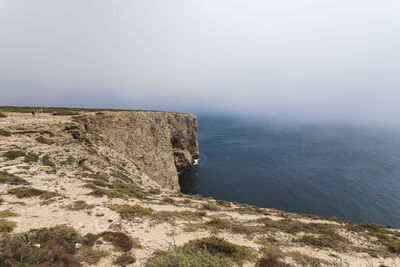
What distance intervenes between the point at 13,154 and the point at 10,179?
5.41 metres

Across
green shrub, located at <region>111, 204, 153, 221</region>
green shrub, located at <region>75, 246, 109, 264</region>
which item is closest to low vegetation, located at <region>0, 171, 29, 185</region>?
green shrub, located at <region>111, 204, 153, 221</region>

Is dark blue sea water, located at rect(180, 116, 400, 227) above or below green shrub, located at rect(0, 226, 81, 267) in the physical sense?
below

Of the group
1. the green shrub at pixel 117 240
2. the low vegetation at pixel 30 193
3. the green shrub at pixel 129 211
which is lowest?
the green shrub at pixel 129 211

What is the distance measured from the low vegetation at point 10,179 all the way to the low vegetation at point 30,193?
1.27 meters

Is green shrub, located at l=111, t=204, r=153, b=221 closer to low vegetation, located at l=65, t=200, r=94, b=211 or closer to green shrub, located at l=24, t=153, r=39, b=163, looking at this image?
low vegetation, located at l=65, t=200, r=94, b=211

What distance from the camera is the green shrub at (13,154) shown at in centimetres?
1582

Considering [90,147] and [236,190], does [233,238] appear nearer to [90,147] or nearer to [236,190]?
[90,147]

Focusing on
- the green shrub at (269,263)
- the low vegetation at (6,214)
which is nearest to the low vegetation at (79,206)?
the low vegetation at (6,214)

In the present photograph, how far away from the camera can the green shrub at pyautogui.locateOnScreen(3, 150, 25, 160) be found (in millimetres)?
15819

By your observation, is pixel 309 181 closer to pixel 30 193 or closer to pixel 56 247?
pixel 56 247

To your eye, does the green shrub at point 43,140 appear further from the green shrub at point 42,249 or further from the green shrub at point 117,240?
the green shrub at point 117,240

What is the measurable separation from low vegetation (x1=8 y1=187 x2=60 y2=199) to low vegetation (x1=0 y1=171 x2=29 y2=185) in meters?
1.27

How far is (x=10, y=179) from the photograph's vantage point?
12750 mm

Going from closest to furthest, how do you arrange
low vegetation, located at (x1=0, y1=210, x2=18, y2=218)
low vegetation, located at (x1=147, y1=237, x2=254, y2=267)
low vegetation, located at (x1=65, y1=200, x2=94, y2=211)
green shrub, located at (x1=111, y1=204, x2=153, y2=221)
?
1. low vegetation, located at (x1=147, y1=237, x2=254, y2=267)
2. low vegetation, located at (x1=0, y1=210, x2=18, y2=218)
3. low vegetation, located at (x1=65, y1=200, x2=94, y2=211)
4. green shrub, located at (x1=111, y1=204, x2=153, y2=221)
